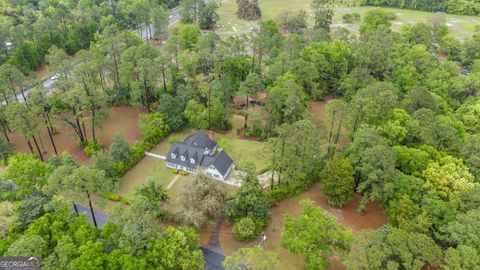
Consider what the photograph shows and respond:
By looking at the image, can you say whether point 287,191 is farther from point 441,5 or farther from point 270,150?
point 441,5

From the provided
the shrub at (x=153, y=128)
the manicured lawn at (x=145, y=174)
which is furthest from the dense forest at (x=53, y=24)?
the manicured lawn at (x=145, y=174)

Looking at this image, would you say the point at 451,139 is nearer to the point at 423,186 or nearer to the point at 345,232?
the point at 423,186

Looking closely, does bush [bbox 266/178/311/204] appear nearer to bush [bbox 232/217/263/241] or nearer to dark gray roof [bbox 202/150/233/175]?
bush [bbox 232/217/263/241]

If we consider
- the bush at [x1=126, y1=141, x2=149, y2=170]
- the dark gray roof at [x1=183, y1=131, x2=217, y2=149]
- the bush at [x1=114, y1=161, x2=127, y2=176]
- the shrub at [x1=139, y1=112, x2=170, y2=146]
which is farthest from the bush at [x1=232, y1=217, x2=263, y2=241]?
the shrub at [x1=139, y1=112, x2=170, y2=146]

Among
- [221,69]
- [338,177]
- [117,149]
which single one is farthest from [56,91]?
[338,177]

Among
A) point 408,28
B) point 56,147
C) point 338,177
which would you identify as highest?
point 408,28

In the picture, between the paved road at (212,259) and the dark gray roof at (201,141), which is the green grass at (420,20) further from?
the paved road at (212,259)
